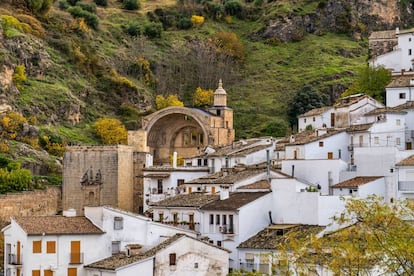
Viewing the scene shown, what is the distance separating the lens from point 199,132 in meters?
116

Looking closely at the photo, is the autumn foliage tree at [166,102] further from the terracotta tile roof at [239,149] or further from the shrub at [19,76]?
the terracotta tile roof at [239,149]

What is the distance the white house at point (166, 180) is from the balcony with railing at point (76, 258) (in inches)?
986

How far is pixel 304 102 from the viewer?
12706 centimetres

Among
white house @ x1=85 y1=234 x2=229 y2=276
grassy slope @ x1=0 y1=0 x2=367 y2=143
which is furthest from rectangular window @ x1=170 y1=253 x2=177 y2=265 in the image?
grassy slope @ x1=0 y1=0 x2=367 y2=143

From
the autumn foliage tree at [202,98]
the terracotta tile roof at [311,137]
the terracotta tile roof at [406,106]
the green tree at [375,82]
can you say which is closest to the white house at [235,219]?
the terracotta tile roof at [311,137]

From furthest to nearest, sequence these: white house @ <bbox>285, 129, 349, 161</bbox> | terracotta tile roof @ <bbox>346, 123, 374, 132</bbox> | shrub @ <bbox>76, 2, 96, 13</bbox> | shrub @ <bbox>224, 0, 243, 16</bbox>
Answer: shrub @ <bbox>224, 0, 243, 16</bbox> → shrub @ <bbox>76, 2, 96, 13</bbox> → terracotta tile roof @ <bbox>346, 123, 374, 132</bbox> → white house @ <bbox>285, 129, 349, 161</bbox>

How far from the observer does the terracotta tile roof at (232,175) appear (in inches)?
2940

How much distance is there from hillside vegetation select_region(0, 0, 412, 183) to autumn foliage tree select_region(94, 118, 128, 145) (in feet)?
3.03

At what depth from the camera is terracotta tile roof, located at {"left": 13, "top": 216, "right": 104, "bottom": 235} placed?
2468 inches

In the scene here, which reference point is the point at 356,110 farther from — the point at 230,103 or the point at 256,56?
the point at 256,56

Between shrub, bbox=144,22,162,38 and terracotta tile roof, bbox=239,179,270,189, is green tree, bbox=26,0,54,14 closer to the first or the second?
shrub, bbox=144,22,162,38

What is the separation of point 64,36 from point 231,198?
66.1 meters

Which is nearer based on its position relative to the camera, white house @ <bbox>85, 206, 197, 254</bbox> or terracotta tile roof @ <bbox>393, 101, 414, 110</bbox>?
white house @ <bbox>85, 206, 197, 254</bbox>

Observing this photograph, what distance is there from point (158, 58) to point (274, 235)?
262ft
